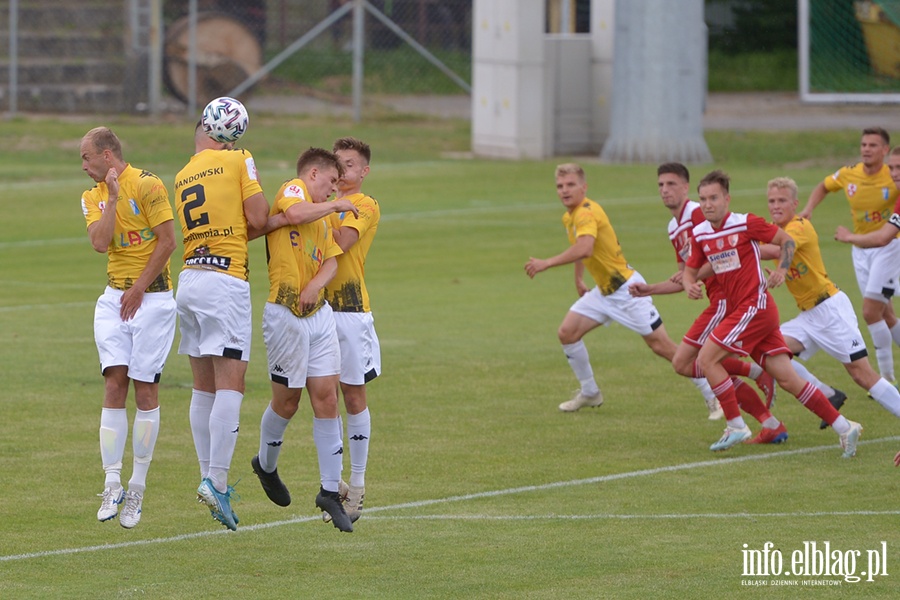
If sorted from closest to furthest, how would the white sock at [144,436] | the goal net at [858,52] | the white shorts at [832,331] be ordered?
the white sock at [144,436], the white shorts at [832,331], the goal net at [858,52]

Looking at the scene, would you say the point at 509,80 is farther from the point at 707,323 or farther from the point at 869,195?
the point at 707,323

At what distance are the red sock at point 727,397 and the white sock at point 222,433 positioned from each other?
4.21 m

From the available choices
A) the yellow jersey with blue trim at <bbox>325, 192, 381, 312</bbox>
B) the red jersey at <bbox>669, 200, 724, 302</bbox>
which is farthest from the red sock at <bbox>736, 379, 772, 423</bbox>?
the yellow jersey with blue trim at <bbox>325, 192, 381, 312</bbox>

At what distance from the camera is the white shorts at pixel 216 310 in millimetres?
8758

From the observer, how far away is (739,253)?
449 inches

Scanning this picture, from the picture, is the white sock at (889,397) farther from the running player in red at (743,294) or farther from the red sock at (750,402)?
the red sock at (750,402)

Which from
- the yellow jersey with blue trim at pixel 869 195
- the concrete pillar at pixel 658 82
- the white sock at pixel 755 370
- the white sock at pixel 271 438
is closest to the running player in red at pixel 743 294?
the white sock at pixel 755 370

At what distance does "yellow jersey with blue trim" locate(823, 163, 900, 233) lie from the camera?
1459cm

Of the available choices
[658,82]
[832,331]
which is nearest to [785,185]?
[832,331]

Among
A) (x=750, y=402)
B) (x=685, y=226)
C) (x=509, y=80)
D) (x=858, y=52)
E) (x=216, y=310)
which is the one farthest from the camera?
(x=509, y=80)

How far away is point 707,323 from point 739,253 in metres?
0.65

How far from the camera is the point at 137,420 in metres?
9.27

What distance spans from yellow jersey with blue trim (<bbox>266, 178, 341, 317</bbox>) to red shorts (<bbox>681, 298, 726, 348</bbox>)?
3.89 metres

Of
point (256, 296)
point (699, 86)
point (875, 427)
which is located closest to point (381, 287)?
point (256, 296)
